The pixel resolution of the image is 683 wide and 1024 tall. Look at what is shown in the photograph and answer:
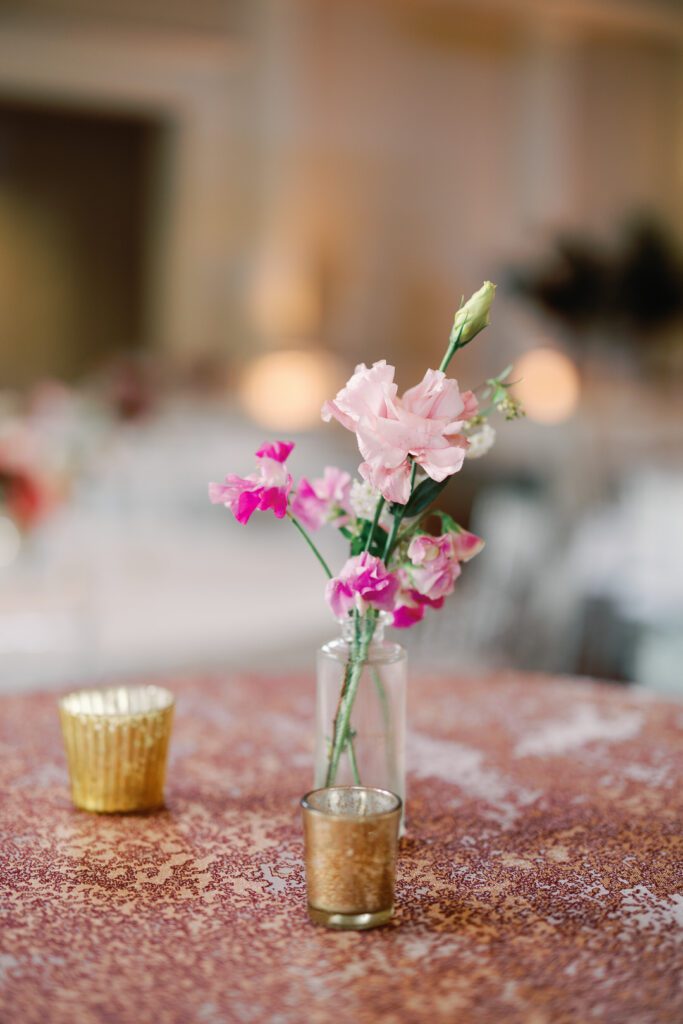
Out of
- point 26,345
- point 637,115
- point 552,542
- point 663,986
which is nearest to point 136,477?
point 552,542

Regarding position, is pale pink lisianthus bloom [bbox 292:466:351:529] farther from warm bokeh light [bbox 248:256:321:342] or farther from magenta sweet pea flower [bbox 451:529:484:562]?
warm bokeh light [bbox 248:256:321:342]

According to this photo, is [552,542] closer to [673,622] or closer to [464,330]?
[673,622]

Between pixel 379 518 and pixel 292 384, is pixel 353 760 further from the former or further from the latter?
pixel 292 384

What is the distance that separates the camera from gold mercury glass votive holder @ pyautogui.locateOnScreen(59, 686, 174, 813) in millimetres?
1079

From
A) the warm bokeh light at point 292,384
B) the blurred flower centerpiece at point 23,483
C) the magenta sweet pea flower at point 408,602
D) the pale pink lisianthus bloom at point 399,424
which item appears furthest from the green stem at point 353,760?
the warm bokeh light at point 292,384

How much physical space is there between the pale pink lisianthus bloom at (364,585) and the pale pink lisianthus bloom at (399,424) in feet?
0.20

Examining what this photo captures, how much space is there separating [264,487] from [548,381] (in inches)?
232

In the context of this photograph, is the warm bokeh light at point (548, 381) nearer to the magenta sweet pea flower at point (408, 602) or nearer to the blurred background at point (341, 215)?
the blurred background at point (341, 215)

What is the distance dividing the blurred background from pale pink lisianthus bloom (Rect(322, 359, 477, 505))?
331 cm

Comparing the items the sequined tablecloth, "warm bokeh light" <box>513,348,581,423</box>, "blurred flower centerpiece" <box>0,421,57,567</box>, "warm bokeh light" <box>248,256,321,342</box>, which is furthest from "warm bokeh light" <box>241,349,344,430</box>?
the sequined tablecloth

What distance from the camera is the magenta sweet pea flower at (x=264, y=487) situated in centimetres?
93

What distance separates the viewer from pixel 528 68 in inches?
280

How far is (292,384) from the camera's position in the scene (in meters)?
6.35

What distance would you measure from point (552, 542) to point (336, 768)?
290 cm
